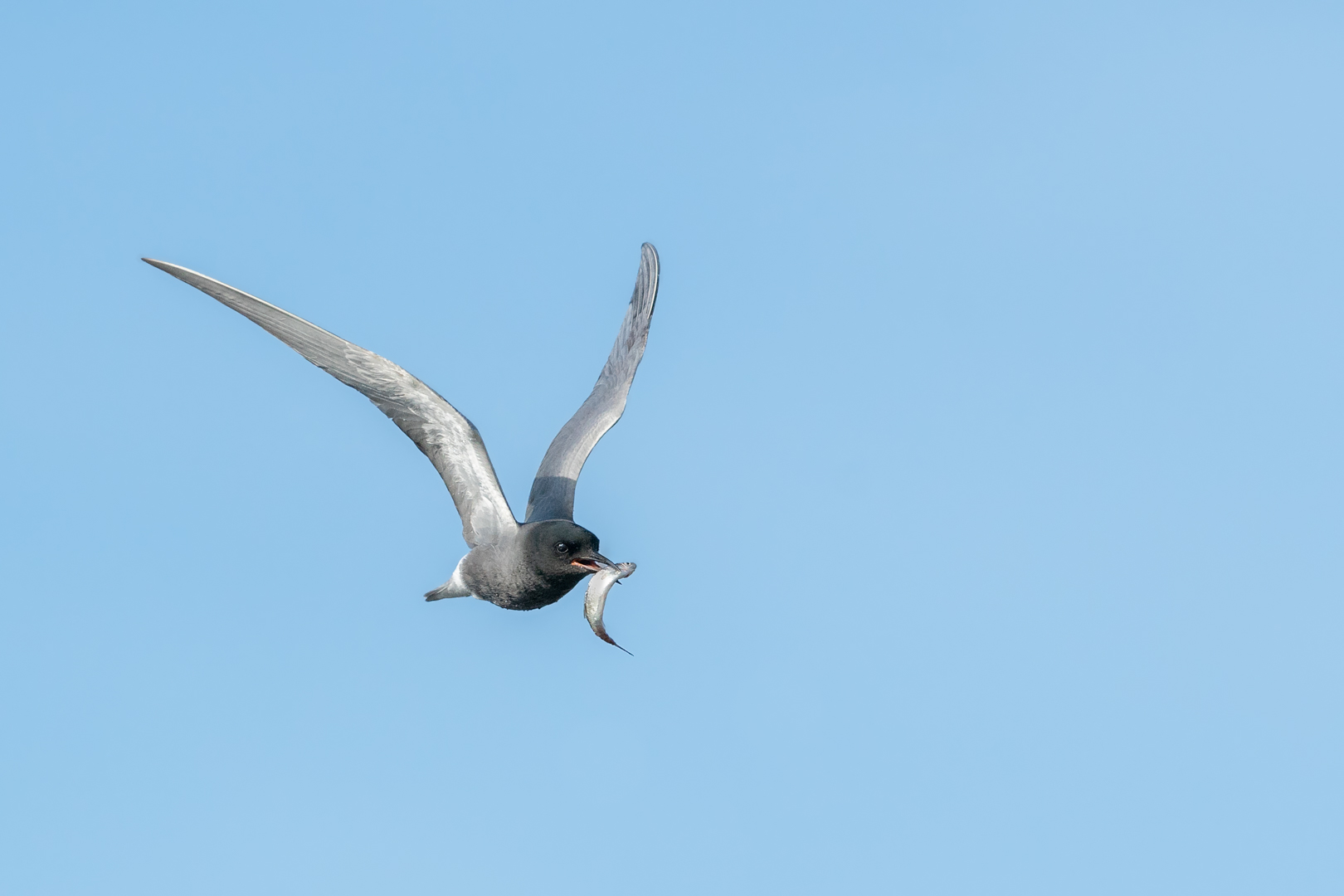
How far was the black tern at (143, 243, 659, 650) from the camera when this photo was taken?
44.1 ft

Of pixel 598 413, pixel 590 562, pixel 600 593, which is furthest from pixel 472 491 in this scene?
pixel 598 413

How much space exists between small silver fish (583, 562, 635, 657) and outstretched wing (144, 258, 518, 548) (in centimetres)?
173

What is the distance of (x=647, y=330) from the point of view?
18.7 meters

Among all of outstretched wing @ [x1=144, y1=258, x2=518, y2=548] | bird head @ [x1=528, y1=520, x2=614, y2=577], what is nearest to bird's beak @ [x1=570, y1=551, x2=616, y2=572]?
bird head @ [x1=528, y1=520, x2=614, y2=577]

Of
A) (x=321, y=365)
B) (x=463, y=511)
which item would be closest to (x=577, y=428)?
(x=463, y=511)

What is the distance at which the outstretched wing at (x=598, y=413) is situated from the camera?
55.6ft

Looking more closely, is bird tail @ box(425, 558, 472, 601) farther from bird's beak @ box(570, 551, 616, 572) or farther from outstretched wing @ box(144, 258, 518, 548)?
bird's beak @ box(570, 551, 616, 572)

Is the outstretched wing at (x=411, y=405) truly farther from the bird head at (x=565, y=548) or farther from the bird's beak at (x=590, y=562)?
the bird's beak at (x=590, y=562)

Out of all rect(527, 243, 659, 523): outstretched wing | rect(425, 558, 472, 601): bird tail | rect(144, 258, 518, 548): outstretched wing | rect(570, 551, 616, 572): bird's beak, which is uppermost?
rect(527, 243, 659, 523): outstretched wing

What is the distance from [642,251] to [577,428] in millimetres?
3194

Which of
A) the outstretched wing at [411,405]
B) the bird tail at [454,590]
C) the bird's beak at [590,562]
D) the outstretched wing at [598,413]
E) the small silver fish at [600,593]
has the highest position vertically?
the outstretched wing at [598,413]

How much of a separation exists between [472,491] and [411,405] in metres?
1.47

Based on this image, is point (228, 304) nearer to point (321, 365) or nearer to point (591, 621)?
point (321, 365)

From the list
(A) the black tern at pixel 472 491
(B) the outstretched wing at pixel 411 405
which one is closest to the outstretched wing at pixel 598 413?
(A) the black tern at pixel 472 491
